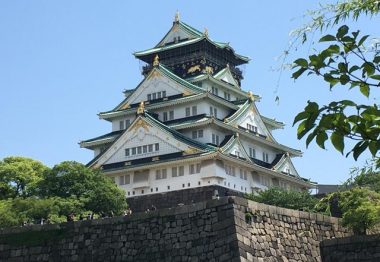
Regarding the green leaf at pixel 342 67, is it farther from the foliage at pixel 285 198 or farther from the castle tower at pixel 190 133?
the castle tower at pixel 190 133

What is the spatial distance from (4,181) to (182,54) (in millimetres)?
25585

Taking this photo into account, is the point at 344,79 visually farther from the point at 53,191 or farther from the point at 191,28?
the point at 191,28

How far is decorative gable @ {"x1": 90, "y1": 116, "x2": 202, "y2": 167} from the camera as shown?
5050cm

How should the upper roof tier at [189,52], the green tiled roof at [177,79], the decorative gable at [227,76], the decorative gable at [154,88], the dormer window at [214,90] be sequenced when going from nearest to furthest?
the green tiled roof at [177,79]
the decorative gable at [154,88]
the dormer window at [214,90]
the decorative gable at [227,76]
the upper roof tier at [189,52]

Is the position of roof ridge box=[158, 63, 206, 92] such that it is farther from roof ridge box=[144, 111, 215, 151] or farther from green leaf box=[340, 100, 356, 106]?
green leaf box=[340, 100, 356, 106]

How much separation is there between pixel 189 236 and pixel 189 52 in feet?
144

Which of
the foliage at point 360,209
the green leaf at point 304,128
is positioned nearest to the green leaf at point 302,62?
the green leaf at point 304,128

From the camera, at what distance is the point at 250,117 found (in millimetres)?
56375

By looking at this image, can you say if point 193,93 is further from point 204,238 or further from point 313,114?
point 313,114

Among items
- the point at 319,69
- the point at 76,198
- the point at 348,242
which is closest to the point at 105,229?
the point at 348,242

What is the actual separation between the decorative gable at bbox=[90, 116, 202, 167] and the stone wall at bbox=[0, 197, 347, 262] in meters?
29.6

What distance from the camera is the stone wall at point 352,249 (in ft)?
56.9

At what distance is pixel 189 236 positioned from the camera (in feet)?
58.6

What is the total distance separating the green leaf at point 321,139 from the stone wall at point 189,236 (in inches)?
454
